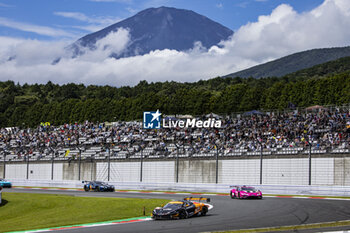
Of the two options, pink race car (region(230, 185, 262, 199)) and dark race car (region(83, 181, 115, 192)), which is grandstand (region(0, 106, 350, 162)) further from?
pink race car (region(230, 185, 262, 199))

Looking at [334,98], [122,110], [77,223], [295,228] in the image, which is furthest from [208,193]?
[122,110]

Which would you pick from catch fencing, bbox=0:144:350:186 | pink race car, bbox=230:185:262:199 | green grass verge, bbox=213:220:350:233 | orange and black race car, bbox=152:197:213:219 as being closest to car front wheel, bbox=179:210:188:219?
orange and black race car, bbox=152:197:213:219

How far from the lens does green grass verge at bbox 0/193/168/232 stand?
2383 centimetres

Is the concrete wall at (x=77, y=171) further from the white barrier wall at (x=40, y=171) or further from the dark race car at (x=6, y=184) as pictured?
the dark race car at (x=6, y=184)

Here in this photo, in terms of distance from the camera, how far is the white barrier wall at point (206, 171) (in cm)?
3875

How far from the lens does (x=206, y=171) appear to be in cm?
4819

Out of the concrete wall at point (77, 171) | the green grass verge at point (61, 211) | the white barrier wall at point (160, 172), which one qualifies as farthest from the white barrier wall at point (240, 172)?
the concrete wall at point (77, 171)

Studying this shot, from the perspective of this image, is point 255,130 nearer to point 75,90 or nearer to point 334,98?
point 334,98

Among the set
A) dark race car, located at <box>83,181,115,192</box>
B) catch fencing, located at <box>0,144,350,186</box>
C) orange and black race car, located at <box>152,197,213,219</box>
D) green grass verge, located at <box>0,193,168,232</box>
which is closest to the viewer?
orange and black race car, located at <box>152,197,213,219</box>

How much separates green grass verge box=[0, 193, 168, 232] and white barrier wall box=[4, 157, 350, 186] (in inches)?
573

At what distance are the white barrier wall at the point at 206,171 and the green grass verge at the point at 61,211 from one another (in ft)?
47.7

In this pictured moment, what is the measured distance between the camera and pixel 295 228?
58.3ft

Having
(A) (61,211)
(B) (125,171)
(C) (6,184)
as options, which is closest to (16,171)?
(C) (6,184)

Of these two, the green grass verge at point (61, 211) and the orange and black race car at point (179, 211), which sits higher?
the orange and black race car at point (179, 211)
